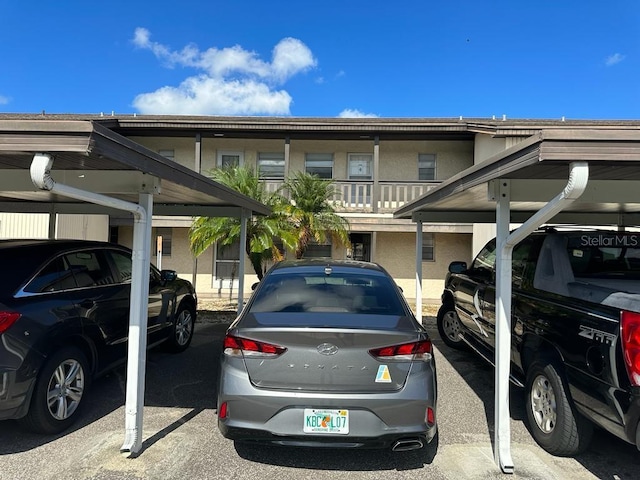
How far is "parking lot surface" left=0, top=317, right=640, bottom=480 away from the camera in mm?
3102

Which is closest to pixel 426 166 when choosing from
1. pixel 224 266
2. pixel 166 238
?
pixel 224 266

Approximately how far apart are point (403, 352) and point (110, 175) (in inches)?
113

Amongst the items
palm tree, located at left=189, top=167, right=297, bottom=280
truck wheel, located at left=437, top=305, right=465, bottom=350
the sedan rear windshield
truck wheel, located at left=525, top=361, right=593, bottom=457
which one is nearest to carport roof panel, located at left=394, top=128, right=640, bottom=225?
the sedan rear windshield

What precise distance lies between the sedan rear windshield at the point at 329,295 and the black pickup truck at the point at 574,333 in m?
1.34

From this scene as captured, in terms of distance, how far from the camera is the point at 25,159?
3.32m

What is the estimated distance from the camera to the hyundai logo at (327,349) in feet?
9.40

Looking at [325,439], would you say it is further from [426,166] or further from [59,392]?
[426,166]

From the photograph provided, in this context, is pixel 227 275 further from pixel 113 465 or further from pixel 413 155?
pixel 113 465

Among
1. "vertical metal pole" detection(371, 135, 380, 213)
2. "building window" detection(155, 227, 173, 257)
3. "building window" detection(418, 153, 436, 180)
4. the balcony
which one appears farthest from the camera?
"building window" detection(418, 153, 436, 180)

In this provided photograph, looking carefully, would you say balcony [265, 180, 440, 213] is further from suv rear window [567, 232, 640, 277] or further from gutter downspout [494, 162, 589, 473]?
gutter downspout [494, 162, 589, 473]

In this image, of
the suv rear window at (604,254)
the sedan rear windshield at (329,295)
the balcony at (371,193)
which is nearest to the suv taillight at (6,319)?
the sedan rear windshield at (329,295)

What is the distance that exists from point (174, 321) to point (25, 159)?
3376mm

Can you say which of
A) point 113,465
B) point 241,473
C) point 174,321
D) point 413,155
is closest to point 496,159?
point 241,473

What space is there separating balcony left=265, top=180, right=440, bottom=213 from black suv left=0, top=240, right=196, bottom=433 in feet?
26.0
